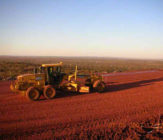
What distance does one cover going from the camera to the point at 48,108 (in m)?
8.57

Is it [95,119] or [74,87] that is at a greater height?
[74,87]

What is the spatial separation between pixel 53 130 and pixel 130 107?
15.1 feet

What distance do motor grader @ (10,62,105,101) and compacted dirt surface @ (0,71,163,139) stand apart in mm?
521

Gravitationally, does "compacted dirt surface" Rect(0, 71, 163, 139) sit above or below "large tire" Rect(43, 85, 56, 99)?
below

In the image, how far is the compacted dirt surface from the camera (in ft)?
19.8

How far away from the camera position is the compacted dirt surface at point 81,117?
6.05 meters

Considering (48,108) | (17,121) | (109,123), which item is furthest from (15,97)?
(109,123)

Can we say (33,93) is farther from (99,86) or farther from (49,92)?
(99,86)

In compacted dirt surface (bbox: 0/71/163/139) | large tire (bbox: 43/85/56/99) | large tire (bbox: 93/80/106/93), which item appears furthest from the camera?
large tire (bbox: 93/80/106/93)

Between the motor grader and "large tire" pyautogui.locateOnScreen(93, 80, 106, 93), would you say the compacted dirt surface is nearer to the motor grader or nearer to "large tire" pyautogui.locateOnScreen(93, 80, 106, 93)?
the motor grader

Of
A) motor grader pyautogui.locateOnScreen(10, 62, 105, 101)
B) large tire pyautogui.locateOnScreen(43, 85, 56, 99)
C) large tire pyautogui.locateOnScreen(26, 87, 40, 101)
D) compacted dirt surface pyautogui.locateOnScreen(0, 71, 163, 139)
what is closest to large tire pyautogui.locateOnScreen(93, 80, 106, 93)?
motor grader pyautogui.locateOnScreen(10, 62, 105, 101)

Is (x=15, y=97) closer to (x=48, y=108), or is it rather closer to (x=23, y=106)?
(x=23, y=106)

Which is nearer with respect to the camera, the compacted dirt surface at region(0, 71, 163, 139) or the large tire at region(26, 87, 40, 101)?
the compacted dirt surface at region(0, 71, 163, 139)

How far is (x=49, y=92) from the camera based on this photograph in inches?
405
